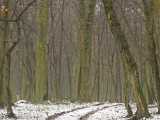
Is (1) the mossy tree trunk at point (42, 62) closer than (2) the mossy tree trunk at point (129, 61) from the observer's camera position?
No

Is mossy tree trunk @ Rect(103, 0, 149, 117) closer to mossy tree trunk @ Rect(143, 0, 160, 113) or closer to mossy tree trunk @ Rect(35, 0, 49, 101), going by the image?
mossy tree trunk @ Rect(143, 0, 160, 113)

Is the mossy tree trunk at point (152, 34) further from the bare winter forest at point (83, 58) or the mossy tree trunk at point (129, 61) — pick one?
the mossy tree trunk at point (129, 61)

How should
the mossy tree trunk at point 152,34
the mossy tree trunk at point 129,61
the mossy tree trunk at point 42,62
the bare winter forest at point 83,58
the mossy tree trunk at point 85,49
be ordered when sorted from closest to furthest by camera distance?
the mossy tree trunk at point 129,61 < the bare winter forest at point 83,58 < the mossy tree trunk at point 152,34 < the mossy tree trunk at point 85,49 < the mossy tree trunk at point 42,62

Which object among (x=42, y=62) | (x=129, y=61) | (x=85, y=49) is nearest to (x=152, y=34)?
(x=129, y=61)

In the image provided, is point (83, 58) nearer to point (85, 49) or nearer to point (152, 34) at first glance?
point (85, 49)

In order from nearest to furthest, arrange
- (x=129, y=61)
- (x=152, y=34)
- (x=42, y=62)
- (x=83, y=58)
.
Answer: (x=129, y=61), (x=152, y=34), (x=83, y=58), (x=42, y=62)

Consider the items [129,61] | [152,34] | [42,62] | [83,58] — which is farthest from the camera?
[42,62]

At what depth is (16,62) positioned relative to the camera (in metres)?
66.1

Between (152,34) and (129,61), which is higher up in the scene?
(152,34)

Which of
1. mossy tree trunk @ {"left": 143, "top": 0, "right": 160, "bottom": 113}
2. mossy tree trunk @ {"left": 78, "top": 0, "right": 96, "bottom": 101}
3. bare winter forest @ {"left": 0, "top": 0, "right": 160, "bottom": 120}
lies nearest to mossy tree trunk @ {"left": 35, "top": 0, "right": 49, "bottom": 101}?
bare winter forest @ {"left": 0, "top": 0, "right": 160, "bottom": 120}

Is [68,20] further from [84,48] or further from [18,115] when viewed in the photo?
[18,115]

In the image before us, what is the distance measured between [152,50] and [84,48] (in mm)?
12187

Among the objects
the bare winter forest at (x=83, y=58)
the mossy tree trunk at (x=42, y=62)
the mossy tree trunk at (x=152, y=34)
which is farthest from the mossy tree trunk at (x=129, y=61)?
the mossy tree trunk at (x=42, y=62)

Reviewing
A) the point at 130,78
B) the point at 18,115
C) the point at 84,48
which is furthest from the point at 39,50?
the point at 130,78
